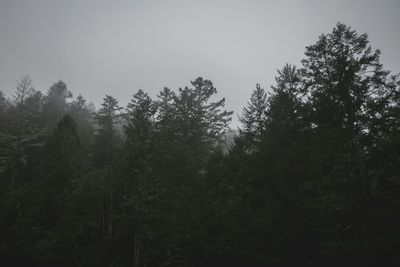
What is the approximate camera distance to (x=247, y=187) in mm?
16125

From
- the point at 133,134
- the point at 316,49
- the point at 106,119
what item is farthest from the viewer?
the point at 106,119

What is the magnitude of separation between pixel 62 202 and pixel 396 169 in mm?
23226

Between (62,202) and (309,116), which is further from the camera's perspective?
(62,202)

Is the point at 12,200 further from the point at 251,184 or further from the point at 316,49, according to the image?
the point at 316,49

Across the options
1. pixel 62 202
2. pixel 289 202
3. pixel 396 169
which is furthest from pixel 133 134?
pixel 396 169

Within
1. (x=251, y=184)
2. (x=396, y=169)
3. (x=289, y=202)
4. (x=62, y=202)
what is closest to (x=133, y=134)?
(x=62, y=202)

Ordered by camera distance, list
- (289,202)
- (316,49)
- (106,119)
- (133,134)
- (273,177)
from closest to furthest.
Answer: (289,202)
(273,177)
(316,49)
(133,134)
(106,119)

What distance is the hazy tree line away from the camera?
14156mm

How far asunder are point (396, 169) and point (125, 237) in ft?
63.0

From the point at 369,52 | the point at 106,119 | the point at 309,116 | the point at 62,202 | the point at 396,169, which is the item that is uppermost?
the point at 106,119

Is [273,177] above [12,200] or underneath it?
underneath

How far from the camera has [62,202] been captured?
2278 centimetres

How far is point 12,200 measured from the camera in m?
22.0

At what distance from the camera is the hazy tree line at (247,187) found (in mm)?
14156
